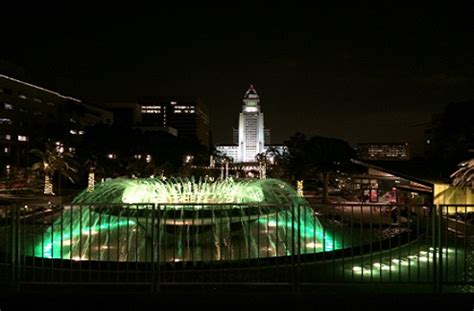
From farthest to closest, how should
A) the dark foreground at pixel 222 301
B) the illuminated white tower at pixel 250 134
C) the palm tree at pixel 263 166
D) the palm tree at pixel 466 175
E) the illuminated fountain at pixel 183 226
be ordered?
the illuminated white tower at pixel 250 134, the palm tree at pixel 263 166, the palm tree at pixel 466 175, the illuminated fountain at pixel 183 226, the dark foreground at pixel 222 301

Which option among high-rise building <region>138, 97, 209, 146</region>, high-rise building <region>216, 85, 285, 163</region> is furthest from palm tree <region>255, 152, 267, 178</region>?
high-rise building <region>138, 97, 209, 146</region>

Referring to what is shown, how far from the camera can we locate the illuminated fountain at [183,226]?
762cm

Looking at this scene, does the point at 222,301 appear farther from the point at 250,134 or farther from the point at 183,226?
the point at 250,134

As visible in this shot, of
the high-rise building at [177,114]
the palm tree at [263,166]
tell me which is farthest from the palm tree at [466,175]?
the high-rise building at [177,114]

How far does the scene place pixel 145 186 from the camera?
751 inches

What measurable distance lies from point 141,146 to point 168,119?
403 feet

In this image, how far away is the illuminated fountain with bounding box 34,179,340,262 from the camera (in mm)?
7625

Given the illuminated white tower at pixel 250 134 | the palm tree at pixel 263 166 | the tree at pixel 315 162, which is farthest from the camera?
the illuminated white tower at pixel 250 134

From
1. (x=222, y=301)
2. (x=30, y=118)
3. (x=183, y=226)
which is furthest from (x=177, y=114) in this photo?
(x=222, y=301)

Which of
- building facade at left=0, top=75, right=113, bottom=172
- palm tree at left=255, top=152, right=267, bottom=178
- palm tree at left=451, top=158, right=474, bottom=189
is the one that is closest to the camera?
palm tree at left=451, top=158, right=474, bottom=189

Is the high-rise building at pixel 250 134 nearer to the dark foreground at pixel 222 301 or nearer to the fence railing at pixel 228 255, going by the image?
the fence railing at pixel 228 255

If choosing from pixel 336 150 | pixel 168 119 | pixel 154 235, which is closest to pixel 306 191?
pixel 336 150

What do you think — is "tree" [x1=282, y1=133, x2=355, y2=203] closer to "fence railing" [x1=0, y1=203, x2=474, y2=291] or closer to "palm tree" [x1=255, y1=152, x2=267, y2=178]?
"palm tree" [x1=255, y1=152, x2=267, y2=178]

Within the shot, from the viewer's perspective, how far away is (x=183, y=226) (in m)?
12.9
